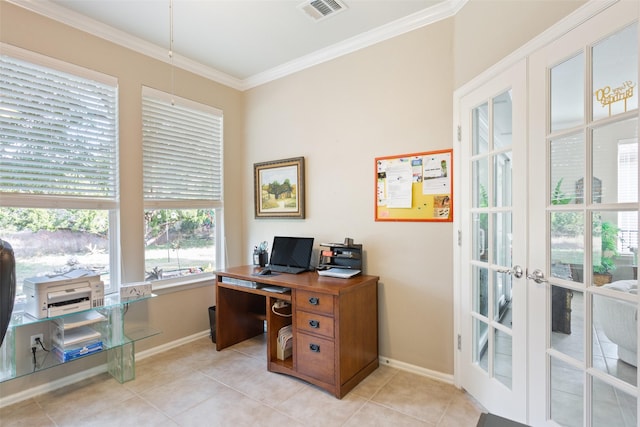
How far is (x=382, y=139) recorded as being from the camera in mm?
2627

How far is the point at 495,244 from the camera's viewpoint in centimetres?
192

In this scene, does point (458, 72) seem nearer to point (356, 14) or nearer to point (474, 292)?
point (356, 14)

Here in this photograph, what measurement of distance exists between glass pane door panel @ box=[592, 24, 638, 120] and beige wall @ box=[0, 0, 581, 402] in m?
0.47

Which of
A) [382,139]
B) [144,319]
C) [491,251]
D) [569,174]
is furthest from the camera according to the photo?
[144,319]

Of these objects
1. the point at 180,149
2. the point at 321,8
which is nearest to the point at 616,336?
the point at 321,8

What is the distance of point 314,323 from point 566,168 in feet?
5.79

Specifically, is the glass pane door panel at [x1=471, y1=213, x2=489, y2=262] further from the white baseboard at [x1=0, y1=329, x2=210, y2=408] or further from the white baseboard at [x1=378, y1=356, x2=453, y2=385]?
the white baseboard at [x1=0, y1=329, x2=210, y2=408]

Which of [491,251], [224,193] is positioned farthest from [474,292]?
[224,193]

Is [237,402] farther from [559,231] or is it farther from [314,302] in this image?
[559,231]

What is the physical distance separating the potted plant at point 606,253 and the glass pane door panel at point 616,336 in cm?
6

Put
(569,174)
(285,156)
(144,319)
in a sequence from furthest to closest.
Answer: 1. (285,156)
2. (144,319)
3. (569,174)

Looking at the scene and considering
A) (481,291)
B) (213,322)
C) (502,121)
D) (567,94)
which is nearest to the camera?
(567,94)

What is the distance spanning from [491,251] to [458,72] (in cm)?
129

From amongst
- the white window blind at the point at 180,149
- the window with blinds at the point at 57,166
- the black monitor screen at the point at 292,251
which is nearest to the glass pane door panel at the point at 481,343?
the black monitor screen at the point at 292,251
